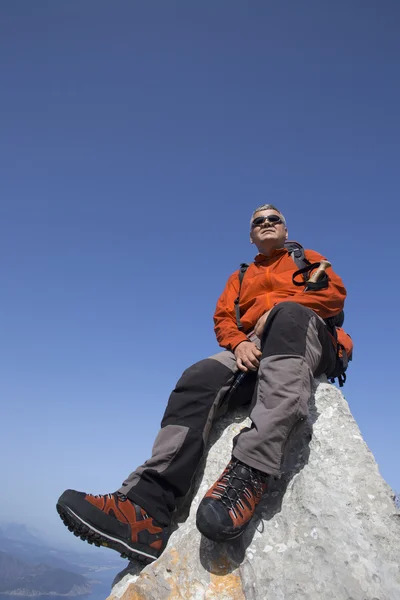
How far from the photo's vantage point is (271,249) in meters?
5.30

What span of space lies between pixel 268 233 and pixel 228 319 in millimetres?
1455

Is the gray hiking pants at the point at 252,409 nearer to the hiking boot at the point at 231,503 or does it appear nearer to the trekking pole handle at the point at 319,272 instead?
the hiking boot at the point at 231,503

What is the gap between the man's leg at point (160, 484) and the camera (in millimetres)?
2965

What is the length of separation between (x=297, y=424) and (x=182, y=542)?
1346mm

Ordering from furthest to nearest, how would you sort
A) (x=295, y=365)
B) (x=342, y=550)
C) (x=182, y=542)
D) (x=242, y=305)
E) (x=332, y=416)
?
(x=242, y=305), (x=332, y=416), (x=295, y=365), (x=182, y=542), (x=342, y=550)

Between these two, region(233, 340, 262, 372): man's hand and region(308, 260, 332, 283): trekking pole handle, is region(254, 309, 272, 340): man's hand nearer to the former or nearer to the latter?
region(233, 340, 262, 372): man's hand

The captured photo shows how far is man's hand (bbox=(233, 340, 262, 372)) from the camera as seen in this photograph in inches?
152

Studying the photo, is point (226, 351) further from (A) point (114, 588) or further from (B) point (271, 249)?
(A) point (114, 588)

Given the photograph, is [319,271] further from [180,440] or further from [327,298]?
[180,440]

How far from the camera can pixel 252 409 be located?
10.8 feet

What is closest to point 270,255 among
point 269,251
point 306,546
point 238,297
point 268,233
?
point 269,251

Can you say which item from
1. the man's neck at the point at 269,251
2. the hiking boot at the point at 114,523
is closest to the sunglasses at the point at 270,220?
the man's neck at the point at 269,251

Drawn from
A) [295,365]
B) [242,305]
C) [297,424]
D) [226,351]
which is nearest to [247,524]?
[297,424]

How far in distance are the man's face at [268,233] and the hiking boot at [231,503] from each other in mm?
3182
